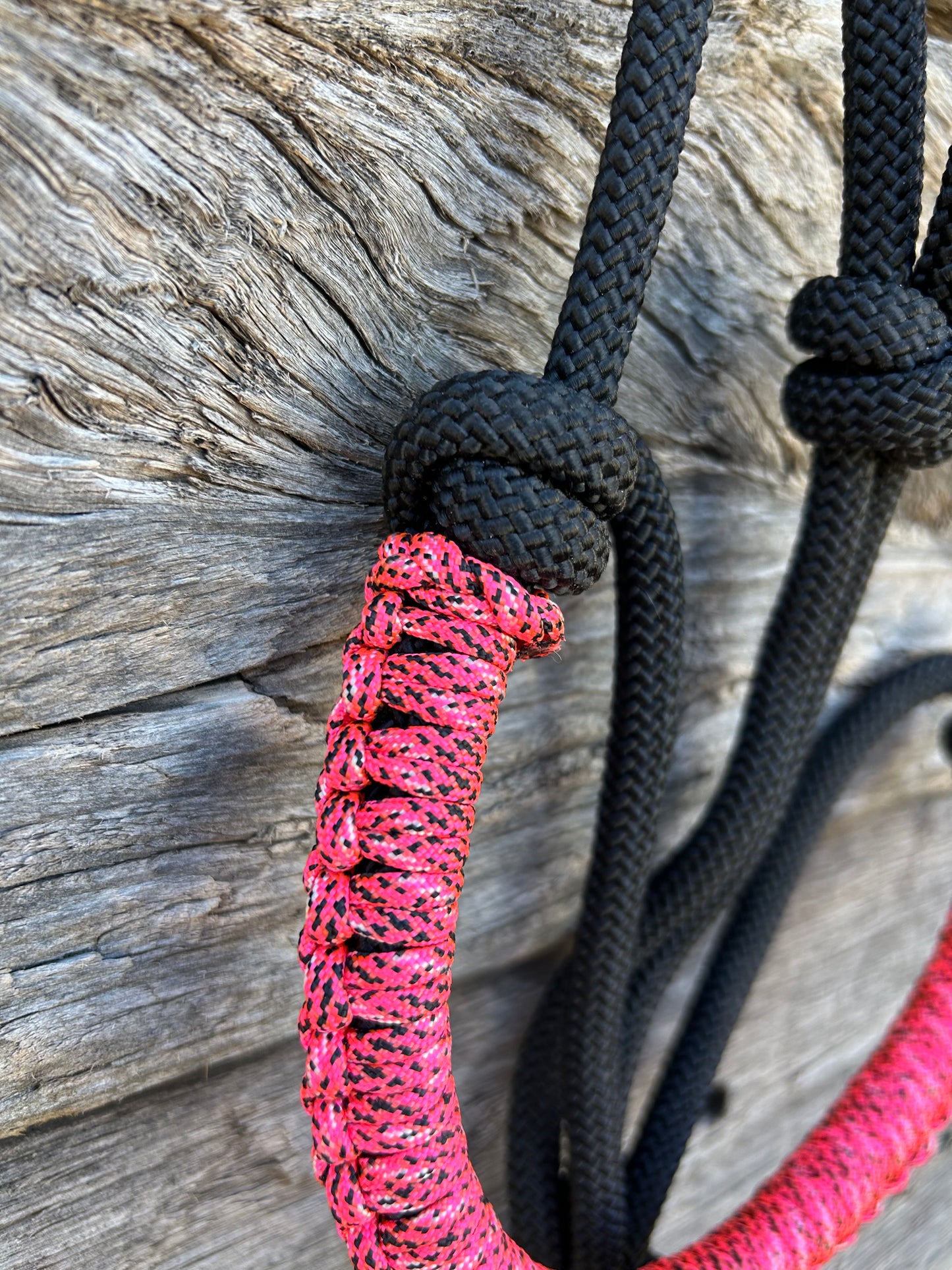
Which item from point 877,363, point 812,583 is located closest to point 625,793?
point 812,583

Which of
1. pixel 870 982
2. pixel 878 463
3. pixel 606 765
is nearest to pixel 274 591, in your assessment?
pixel 606 765

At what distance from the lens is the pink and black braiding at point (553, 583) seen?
436 mm

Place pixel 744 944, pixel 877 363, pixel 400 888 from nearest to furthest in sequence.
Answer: pixel 400 888 → pixel 877 363 → pixel 744 944

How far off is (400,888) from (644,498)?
0.81 feet

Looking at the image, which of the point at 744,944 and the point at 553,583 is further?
the point at 744,944

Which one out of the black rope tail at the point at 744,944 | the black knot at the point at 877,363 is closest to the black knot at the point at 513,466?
the black knot at the point at 877,363

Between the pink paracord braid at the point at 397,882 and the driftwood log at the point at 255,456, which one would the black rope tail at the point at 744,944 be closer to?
the driftwood log at the point at 255,456

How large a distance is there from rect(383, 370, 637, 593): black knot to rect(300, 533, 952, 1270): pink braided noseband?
1 cm

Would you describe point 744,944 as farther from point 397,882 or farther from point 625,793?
point 397,882

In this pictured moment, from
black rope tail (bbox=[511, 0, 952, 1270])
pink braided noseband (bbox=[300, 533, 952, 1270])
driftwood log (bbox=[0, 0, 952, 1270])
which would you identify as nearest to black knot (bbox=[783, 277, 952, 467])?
black rope tail (bbox=[511, 0, 952, 1270])

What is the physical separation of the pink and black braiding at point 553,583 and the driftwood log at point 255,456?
0.26ft

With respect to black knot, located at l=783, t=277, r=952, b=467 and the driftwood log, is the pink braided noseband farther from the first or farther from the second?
black knot, located at l=783, t=277, r=952, b=467

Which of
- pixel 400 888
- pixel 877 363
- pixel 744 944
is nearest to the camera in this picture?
pixel 400 888

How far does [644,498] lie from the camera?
541 millimetres
